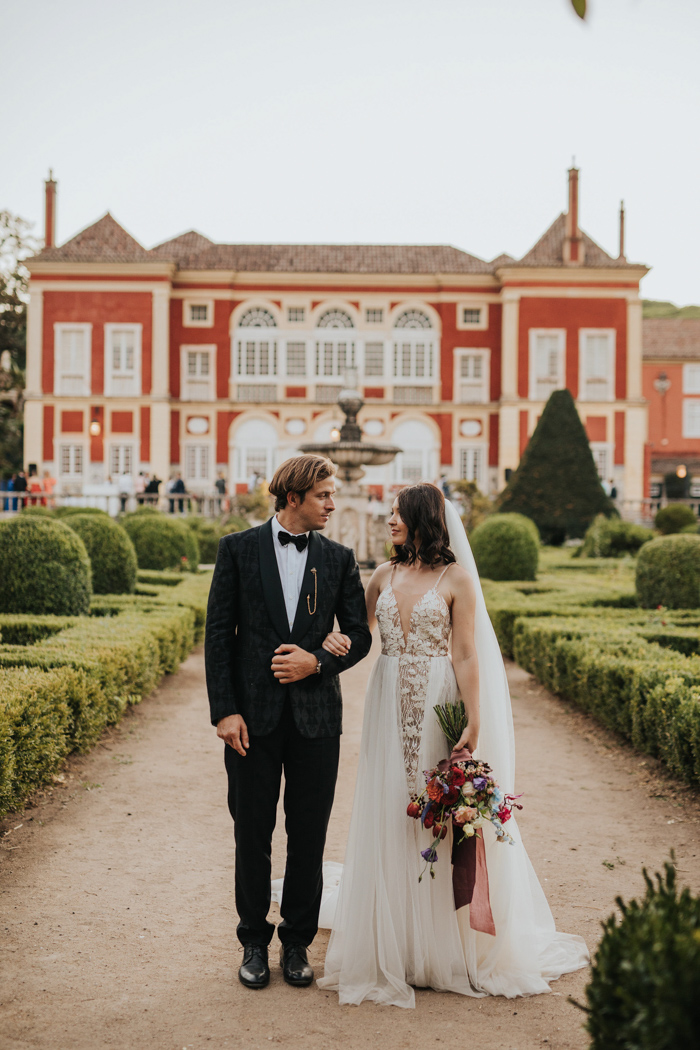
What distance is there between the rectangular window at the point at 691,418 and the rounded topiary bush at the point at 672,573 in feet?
119

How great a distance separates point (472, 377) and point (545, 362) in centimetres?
261

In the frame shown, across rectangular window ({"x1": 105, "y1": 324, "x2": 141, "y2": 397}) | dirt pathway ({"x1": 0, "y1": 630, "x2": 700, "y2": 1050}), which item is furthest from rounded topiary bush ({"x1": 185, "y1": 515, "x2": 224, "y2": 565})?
rectangular window ({"x1": 105, "y1": 324, "x2": 141, "y2": 397})

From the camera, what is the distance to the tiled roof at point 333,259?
110ft

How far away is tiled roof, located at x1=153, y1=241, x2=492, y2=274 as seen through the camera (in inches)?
1320

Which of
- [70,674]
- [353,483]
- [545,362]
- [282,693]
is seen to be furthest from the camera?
[545,362]

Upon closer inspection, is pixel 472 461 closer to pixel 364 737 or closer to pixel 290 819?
pixel 364 737

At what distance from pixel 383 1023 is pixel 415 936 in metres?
0.31

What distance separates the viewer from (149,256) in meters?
32.8

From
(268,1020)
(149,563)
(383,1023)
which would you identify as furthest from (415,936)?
(149,563)

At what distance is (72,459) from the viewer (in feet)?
108

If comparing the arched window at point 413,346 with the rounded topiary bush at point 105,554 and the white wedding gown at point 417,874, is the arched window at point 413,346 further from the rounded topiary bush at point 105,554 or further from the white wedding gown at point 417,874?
the white wedding gown at point 417,874

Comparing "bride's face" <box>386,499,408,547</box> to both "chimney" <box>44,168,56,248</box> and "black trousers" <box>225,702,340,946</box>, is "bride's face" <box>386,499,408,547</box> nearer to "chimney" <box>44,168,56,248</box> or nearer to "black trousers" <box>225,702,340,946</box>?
"black trousers" <box>225,702,340,946</box>

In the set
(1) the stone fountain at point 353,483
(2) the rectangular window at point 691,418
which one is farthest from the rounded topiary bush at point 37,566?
(2) the rectangular window at point 691,418

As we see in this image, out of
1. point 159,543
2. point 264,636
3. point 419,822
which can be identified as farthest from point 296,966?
point 159,543
